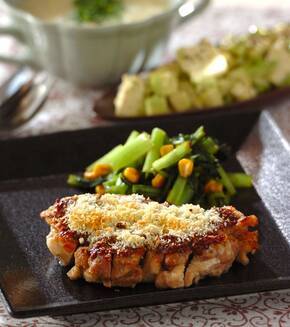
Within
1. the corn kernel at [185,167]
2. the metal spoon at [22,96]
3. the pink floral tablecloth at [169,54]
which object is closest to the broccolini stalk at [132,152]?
the corn kernel at [185,167]

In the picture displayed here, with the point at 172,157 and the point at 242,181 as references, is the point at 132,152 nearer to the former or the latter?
the point at 172,157

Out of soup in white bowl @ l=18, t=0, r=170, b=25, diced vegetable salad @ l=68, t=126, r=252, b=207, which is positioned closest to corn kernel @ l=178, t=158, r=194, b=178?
diced vegetable salad @ l=68, t=126, r=252, b=207

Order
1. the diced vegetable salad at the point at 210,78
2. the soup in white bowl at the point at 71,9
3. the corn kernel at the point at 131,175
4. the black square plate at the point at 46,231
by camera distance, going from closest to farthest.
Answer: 1. the black square plate at the point at 46,231
2. the corn kernel at the point at 131,175
3. the diced vegetable salad at the point at 210,78
4. the soup in white bowl at the point at 71,9

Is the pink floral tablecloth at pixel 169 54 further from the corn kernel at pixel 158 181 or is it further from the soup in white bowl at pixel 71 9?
the corn kernel at pixel 158 181

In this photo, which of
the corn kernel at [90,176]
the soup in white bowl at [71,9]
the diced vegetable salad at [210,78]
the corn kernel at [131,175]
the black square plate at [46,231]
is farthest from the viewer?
the soup in white bowl at [71,9]

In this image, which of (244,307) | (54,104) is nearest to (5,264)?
(244,307)

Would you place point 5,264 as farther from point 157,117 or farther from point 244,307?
point 157,117
